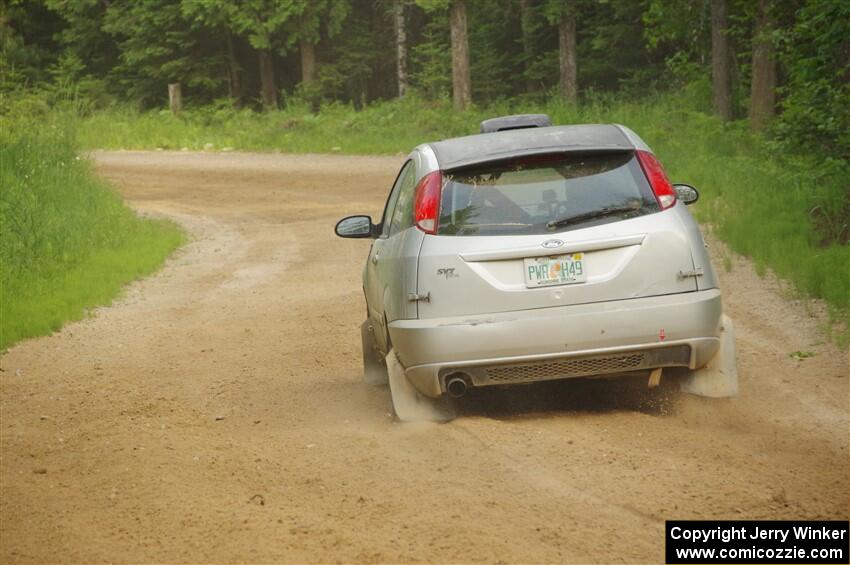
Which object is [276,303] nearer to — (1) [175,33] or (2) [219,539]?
(2) [219,539]

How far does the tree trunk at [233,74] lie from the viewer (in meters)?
47.2

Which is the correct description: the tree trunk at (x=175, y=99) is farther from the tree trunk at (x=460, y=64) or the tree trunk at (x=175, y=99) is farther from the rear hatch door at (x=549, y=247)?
the rear hatch door at (x=549, y=247)

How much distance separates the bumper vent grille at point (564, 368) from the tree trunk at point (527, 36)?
35976mm

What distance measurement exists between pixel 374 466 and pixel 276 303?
287 inches

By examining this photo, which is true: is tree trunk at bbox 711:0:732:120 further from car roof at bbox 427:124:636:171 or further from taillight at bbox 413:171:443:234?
taillight at bbox 413:171:443:234

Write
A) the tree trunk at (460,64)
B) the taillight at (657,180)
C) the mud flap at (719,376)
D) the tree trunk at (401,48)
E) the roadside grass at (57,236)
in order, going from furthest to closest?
the tree trunk at (401,48)
the tree trunk at (460,64)
the roadside grass at (57,236)
the mud flap at (719,376)
the taillight at (657,180)

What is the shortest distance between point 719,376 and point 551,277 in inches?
50.0

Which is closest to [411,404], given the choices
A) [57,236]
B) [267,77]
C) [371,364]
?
[371,364]

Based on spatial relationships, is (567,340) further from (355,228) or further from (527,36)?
(527,36)

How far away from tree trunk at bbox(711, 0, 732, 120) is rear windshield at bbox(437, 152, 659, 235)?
68.6ft

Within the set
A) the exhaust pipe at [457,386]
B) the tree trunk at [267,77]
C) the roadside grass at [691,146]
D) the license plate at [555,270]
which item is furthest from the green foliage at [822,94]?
the tree trunk at [267,77]

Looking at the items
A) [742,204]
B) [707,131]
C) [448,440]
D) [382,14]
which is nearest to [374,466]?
[448,440]

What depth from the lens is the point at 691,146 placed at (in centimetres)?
2375

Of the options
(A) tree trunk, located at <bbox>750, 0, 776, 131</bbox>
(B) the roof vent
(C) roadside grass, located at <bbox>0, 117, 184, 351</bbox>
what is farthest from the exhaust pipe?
(A) tree trunk, located at <bbox>750, 0, 776, 131</bbox>
